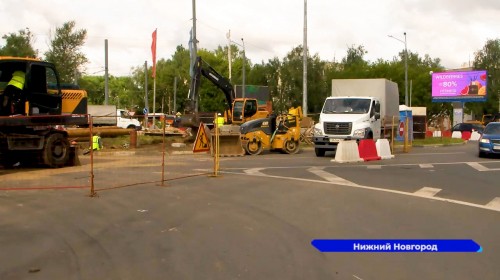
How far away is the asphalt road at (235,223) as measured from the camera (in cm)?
577

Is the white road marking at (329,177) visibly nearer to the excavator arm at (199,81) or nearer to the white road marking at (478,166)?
the white road marking at (478,166)

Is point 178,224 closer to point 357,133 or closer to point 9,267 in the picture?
point 9,267

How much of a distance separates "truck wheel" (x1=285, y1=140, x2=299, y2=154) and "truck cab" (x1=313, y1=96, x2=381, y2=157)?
6.47 ft

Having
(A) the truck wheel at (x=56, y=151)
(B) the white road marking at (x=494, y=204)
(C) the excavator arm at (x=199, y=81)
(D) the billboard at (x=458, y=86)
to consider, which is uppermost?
(D) the billboard at (x=458, y=86)

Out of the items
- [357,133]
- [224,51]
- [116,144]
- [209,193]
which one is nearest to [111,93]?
[224,51]

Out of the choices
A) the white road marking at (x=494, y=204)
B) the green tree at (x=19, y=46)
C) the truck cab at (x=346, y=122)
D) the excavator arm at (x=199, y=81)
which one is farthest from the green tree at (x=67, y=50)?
the white road marking at (x=494, y=204)

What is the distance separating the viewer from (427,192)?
37.8 ft

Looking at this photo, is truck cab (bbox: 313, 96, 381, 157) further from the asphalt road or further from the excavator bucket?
the asphalt road

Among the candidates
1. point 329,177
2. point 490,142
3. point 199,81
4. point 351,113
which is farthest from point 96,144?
point 490,142

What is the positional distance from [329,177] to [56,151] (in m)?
8.43

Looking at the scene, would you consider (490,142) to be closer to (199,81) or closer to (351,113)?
(351,113)

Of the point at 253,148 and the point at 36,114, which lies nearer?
the point at 36,114

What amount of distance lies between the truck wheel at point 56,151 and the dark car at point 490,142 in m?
16.4

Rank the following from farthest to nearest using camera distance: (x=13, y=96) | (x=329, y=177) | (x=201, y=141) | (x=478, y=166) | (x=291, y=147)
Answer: (x=291, y=147) → (x=201, y=141) → (x=478, y=166) → (x=13, y=96) → (x=329, y=177)
